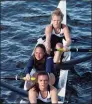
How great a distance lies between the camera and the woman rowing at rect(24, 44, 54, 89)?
1039 centimetres

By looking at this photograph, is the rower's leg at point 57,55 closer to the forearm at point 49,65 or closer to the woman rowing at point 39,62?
the woman rowing at point 39,62

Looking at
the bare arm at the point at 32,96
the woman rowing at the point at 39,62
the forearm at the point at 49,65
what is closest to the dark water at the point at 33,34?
the woman rowing at the point at 39,62

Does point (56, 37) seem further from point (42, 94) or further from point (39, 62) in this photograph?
point (42, 94)

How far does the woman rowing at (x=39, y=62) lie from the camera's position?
10.4 m

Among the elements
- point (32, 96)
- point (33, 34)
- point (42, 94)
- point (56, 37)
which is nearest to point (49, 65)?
point (42, 94)

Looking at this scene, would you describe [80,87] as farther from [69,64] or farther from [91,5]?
[91,5]

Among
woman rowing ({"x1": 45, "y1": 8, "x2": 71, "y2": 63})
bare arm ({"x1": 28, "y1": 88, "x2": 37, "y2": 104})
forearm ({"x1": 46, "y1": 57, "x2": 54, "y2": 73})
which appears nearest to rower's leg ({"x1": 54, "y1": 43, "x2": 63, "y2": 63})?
woman rowing ({"x1": 45, "y1": 8, "x2": 71, "y2": 63})

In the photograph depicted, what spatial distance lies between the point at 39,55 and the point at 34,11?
29.9ft

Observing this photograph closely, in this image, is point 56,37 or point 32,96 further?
point 56,37

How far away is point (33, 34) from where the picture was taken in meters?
16.6

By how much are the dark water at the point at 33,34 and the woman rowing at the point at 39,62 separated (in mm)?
1343

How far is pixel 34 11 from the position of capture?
19281 millimetres

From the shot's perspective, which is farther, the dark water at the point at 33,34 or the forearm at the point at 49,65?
the dark water at the point at 33,34

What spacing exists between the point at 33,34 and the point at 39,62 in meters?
5.88
